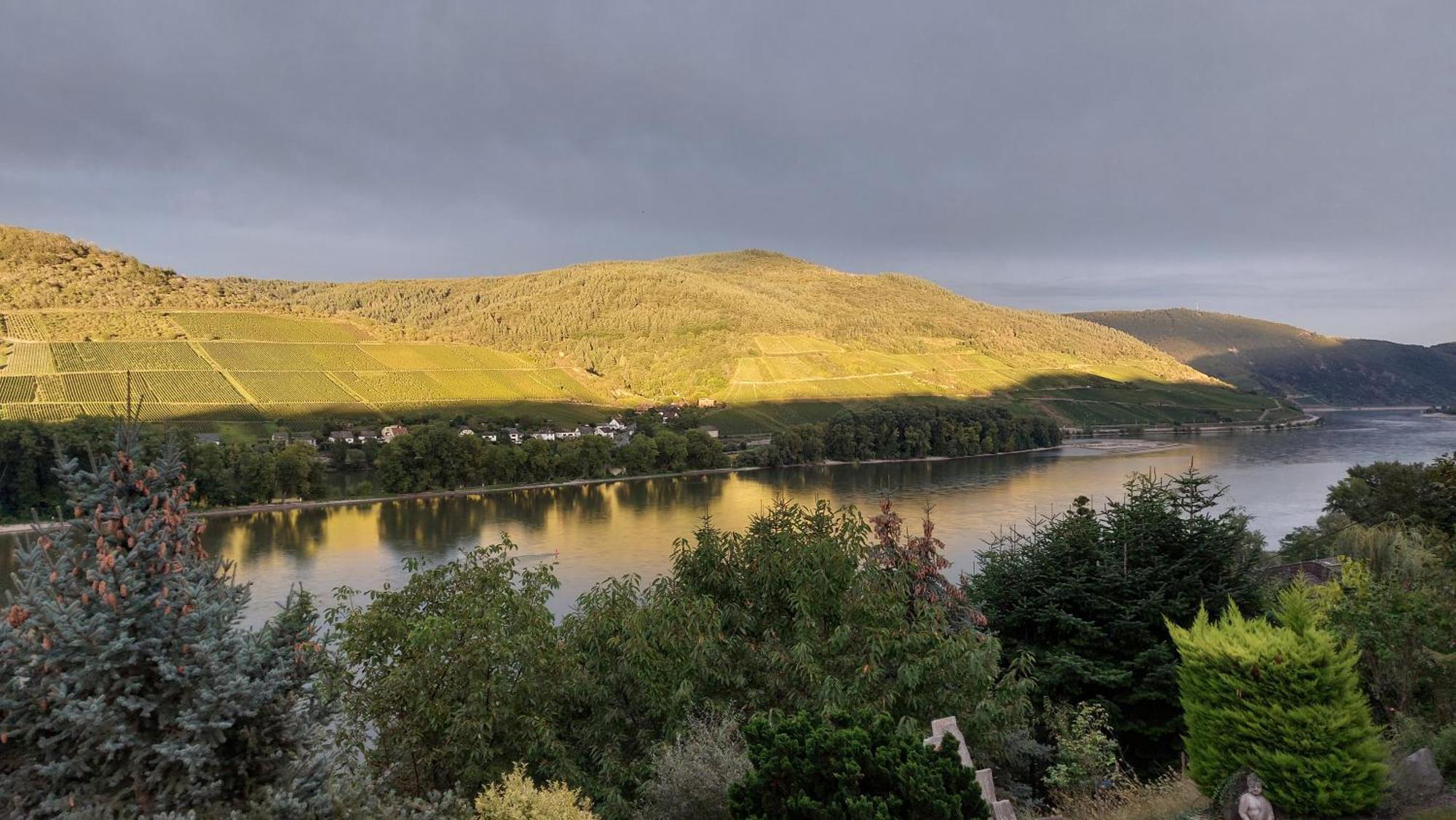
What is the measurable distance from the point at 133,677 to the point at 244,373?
308 feet

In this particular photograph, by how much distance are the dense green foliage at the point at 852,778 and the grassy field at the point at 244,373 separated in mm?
69038

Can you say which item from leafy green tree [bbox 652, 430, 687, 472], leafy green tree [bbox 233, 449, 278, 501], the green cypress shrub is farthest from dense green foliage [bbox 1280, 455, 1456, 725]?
leafy green tree [bbox 233, 449, 278, 501]

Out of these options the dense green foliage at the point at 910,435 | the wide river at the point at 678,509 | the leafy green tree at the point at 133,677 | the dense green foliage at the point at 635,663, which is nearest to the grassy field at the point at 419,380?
the dense green foliage at the point at 910,435

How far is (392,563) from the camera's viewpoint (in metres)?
38.7

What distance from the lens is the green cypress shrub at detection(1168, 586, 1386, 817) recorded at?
7066mm

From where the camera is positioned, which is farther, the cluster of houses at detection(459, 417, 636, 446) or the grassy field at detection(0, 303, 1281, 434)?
the cluster of houses at detection(459, 417, 636, 446)

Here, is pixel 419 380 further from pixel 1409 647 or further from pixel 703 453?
pixel 1409 647

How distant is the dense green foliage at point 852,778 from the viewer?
5.55 m

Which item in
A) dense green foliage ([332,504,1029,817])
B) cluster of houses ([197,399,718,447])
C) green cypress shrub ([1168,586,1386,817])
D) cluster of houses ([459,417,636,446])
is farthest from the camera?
cluster of houses ([459,417,636,446])

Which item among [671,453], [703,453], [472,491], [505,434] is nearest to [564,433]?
[505,434]

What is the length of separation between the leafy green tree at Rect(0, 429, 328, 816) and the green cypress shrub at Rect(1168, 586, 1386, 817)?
7864 mm

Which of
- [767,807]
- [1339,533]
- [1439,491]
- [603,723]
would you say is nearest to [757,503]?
[1339,533]

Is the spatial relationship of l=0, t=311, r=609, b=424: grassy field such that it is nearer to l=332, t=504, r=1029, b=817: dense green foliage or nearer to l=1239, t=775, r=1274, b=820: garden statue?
l=332, t=504, r=1029, b=817: dense green foliage

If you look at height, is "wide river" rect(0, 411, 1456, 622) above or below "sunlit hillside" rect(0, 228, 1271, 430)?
below
